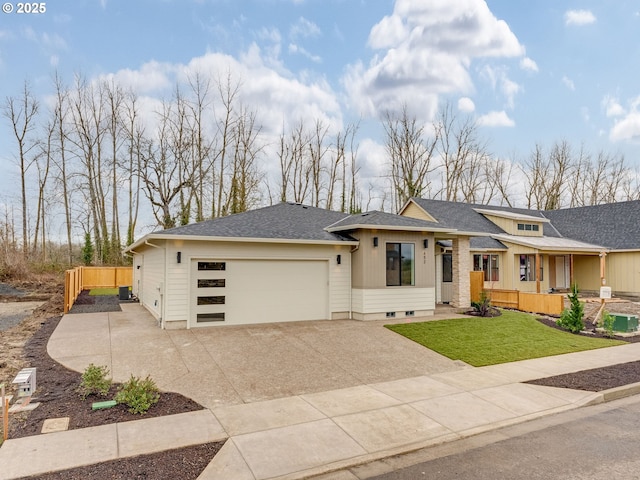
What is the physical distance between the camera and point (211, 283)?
10.6 m

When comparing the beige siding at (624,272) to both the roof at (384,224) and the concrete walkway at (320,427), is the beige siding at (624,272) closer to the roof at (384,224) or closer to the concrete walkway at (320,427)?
the roof at (384,224)

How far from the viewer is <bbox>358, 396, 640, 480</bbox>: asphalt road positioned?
150 inches

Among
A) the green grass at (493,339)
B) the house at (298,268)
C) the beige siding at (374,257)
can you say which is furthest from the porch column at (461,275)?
the beige siding at (374,257)

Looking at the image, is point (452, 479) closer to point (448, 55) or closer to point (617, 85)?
point (448, 55)

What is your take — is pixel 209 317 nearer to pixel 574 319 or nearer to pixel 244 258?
pixel 244 258

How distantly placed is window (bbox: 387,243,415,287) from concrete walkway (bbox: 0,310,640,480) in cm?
547

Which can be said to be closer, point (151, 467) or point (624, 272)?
point (151, 467)

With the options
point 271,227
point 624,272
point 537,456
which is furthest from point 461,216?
point 537,456

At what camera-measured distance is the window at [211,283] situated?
34.4 ft

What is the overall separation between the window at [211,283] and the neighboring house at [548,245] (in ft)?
39.3

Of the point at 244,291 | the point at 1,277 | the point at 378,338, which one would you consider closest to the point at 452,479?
the point at 378,338

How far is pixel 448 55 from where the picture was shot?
17.0 m

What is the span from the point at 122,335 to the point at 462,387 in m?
7.70

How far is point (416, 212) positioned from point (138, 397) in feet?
63.2
